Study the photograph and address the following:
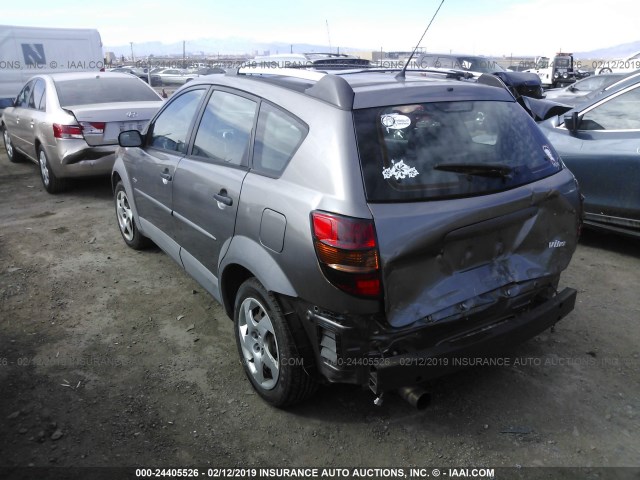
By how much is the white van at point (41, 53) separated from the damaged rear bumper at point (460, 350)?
53.3 feet

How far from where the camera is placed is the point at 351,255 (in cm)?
235

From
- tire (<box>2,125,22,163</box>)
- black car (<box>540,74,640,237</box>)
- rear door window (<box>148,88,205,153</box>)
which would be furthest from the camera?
tire (<box>2,125,22,163</box>)

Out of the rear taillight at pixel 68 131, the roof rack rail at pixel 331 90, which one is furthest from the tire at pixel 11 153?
the roof rack rail at pixel 331 90

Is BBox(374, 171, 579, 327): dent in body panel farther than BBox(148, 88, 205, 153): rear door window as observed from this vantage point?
No

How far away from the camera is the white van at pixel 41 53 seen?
15.1m

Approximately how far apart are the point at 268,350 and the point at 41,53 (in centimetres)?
1615

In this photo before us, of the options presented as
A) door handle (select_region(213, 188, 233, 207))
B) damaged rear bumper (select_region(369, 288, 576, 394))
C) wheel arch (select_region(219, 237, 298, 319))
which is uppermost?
door handle (select_region(213, 188, 233, 207))

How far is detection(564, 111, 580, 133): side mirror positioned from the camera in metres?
5.13

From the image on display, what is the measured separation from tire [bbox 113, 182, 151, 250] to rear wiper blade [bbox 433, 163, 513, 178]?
3441 mm

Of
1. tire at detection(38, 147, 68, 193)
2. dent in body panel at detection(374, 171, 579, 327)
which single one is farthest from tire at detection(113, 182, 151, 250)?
dent in body panel at detection(374, 171, 579, 327)

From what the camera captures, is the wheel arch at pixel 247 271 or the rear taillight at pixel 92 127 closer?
the wheel arch at pixel 247 271

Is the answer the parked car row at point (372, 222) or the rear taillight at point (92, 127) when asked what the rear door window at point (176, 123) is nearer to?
the parked car row at point (372, 222)

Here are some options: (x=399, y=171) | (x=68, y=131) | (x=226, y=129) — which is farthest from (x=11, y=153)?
(x=399, y=171)

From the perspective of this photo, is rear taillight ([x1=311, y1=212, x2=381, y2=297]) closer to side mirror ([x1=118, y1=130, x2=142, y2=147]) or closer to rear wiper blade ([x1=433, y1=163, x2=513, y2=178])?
rear wiper blade ([x1=433, y1=163, x2=513, y2=178])
